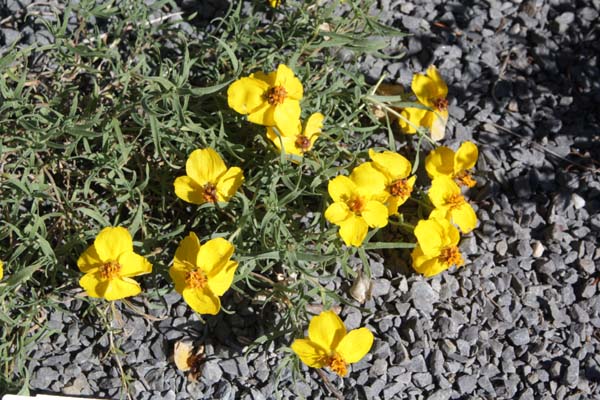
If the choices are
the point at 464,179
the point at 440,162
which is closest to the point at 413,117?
the point at 440,162

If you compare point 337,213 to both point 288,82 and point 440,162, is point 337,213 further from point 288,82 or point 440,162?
point 440,162

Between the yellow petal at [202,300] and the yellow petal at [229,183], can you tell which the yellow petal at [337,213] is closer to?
the yellow petal at [229,183]

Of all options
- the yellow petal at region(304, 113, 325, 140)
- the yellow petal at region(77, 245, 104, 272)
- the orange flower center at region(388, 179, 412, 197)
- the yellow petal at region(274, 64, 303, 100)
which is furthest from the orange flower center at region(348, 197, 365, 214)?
the yellow petal at region(77, 245, 104, 272)

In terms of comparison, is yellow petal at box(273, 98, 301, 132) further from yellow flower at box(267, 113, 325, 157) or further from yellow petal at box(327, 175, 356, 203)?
yellow petal at box(327, 175, 356, 203)

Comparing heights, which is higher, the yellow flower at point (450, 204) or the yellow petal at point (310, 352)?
the yellow flower at point (450, 204)

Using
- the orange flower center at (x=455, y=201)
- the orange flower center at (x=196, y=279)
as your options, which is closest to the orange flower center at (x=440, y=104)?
the orange flower center at (x=455, y=201)
